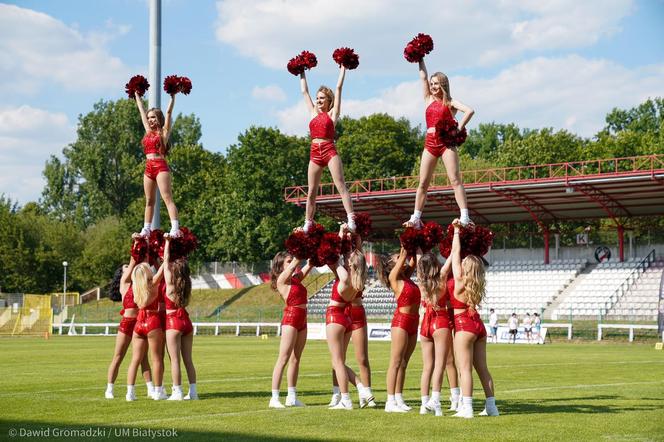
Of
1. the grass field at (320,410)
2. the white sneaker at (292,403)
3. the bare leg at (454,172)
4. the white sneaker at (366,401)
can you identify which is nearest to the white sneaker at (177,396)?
the grass field at (320,410)

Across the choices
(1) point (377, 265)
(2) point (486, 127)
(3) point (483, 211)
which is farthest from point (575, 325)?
(2) point (486, 127)

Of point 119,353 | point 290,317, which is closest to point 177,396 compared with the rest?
point 119,353

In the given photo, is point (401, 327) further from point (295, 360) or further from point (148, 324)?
point (148, 324)

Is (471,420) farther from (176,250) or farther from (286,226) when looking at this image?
(286,226)

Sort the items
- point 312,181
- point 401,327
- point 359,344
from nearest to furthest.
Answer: point 401,327
point 359,344
point 312,181

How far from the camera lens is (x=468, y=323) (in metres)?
10.8

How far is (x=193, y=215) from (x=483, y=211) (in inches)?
1224

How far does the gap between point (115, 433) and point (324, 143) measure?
16.2ft

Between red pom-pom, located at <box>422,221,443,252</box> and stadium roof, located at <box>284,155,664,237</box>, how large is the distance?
28877mm

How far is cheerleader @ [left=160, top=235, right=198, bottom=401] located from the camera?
12.6 metres

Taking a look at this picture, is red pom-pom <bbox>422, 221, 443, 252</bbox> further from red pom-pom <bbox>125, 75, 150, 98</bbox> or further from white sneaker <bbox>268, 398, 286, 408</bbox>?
red pom-pom <bbox>125, 75, 150, 98</bbox>

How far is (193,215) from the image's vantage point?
74.1 meters

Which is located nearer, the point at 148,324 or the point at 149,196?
the point at 148,324

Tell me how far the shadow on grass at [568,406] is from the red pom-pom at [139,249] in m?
5.46
